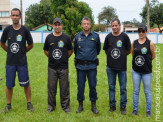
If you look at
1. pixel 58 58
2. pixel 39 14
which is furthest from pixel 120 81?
pixel 39 14

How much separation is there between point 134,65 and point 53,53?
6.11 feet

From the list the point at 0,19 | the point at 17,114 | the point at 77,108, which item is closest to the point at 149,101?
the point at 77,108

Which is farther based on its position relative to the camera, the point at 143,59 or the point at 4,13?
the point at 4,13

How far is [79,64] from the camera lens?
5016 millimetres

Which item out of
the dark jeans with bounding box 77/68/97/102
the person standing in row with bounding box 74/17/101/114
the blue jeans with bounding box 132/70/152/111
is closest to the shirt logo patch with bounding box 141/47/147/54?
the blue jeans with bounding box 132/70/152/111

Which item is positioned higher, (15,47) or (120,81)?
(15,47)

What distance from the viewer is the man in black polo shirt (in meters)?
4.94

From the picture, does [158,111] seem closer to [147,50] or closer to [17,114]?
[147,50]

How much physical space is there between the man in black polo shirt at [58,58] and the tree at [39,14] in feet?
142

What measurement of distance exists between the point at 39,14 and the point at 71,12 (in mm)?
21595

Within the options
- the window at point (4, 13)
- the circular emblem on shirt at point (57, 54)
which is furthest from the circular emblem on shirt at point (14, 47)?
the window at point (4, 13)

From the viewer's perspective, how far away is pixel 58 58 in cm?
495

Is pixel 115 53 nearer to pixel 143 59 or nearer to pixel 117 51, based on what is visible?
pixel 117 51

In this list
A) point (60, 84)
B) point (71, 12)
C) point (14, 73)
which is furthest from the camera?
point (71, 12)
